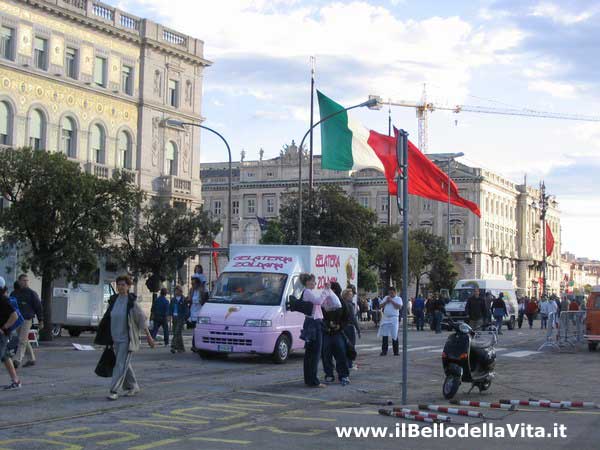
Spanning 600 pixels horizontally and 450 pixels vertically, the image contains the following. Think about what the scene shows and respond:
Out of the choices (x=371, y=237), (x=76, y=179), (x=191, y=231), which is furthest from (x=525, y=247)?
(x=76, y=179)

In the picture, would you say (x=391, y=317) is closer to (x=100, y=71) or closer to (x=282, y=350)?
(x=282, y=350)

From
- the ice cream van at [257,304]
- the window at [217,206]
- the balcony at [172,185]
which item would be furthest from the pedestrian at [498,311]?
the window at [217,206]

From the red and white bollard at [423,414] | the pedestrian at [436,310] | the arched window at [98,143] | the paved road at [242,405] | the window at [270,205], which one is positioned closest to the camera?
the paved road at [242,405]

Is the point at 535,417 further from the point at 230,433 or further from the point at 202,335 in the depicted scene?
the point at 202,335

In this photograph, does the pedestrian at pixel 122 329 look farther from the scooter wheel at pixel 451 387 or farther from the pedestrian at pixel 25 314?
the pedestrian at pixel 25 314

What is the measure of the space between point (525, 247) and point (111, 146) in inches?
3277

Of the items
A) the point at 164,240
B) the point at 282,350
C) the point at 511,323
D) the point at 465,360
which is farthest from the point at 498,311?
the point at 465,360

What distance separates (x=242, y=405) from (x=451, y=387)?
324 cm

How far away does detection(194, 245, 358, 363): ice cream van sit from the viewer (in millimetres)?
19312

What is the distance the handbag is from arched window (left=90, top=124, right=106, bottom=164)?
3694 cm

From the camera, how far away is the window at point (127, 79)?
50903mm

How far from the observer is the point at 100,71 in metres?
49.3

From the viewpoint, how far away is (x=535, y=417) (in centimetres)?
1152

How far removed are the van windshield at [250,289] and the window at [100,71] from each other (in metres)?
31.2
